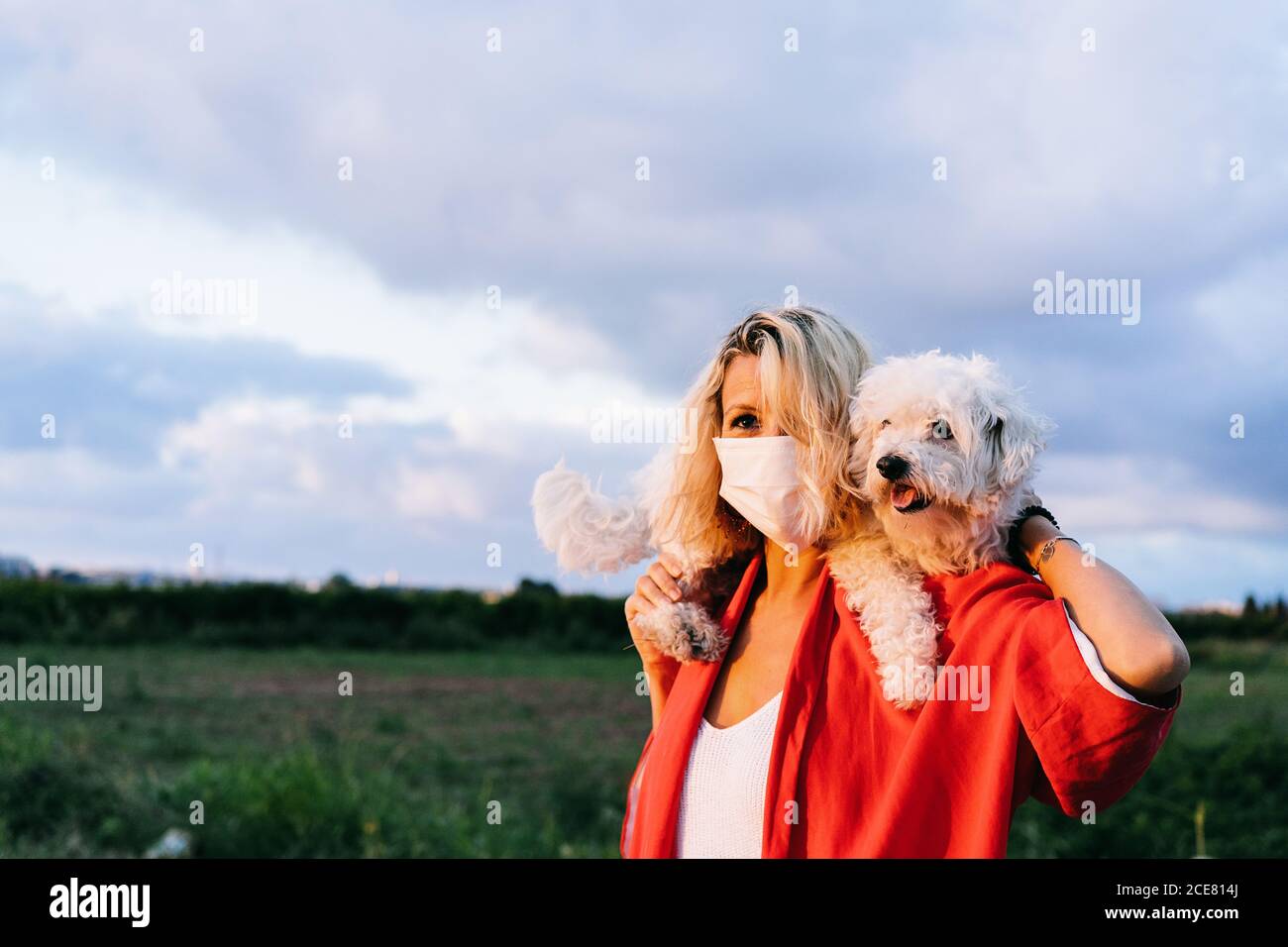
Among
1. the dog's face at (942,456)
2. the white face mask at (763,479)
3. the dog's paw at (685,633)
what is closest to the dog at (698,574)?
the dog's paw at (685,633)

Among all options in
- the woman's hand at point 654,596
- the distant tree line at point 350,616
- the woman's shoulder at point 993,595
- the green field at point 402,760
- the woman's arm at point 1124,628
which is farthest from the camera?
the distant tree line at point 350,616

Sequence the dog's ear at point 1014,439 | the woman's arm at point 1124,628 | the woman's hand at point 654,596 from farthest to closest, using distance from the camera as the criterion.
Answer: the woman's hand at point 654,596 < the dog's ear at point 1014,439 < the woman's arm at point 1124,628

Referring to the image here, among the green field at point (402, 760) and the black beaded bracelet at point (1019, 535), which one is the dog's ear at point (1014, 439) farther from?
the green field at point (402, 760)

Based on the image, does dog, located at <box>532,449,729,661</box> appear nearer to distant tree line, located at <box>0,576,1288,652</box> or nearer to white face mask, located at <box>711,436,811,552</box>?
white face mask, located at <box>711,436,811,552</box>

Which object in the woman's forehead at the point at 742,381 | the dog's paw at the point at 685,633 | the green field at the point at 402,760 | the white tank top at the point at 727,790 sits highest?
the woman's forehead at the point at 742,381

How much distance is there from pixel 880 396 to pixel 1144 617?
2.55ft

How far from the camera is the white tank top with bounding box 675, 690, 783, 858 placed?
7.89ft

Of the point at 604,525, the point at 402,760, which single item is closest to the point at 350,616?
the point at 402,760

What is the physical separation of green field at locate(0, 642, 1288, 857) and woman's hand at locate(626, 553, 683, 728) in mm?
5158

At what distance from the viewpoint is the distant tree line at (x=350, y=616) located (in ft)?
77.0

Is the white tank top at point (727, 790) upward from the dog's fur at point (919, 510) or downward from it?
downward
